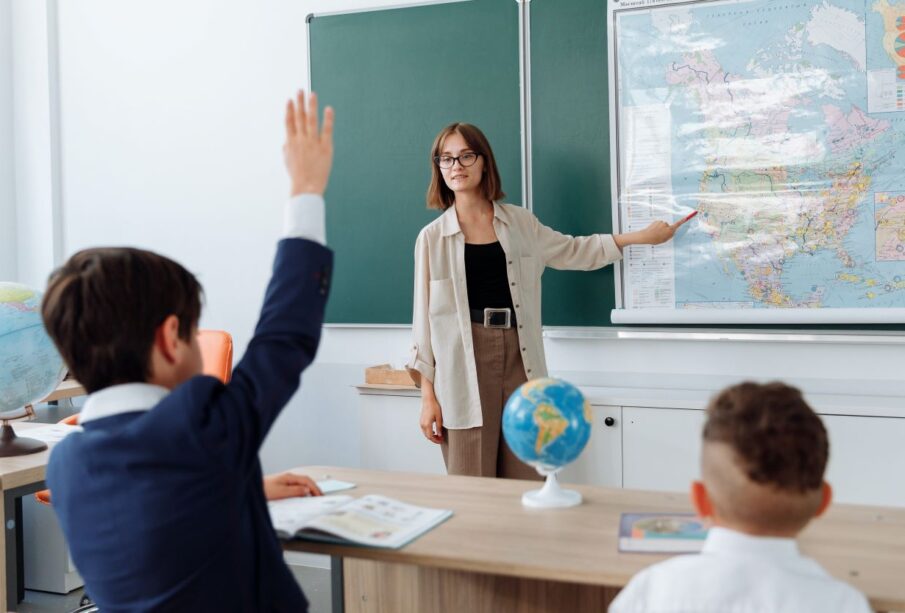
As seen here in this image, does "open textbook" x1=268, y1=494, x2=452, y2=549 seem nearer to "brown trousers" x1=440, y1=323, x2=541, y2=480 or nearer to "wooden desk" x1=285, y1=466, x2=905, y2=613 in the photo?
"wooden desk" x1=285, y1=466, x2=905, y2=613

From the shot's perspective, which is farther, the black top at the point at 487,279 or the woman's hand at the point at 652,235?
the woman's hand at the point at 652,235

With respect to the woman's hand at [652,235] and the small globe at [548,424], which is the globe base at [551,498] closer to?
the small globe at [548,424]

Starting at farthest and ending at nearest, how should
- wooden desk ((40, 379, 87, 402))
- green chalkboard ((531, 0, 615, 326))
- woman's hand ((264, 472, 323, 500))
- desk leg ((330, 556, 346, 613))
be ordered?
wooden desk ((40, 379, 87, 402))
green chalkboard ((531, 0, 615, 326))
desk leg ((330, 556, 346, 613))
woman's hand ((264, 472, 323, 500))

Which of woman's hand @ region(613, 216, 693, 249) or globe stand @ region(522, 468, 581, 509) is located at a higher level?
woman's hand @ region(613, 216, 693, 249)

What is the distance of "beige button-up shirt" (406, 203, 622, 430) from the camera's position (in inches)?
121

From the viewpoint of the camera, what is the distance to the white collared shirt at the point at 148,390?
4.40 ft

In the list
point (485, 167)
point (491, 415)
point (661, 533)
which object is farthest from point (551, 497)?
point (485, 167)

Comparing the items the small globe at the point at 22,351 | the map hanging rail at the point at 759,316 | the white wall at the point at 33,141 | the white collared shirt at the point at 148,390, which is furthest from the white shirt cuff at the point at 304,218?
the white wall at the point at 33,141

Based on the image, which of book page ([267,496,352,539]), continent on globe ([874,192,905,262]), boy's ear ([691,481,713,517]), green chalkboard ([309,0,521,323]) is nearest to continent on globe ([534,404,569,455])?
book page ([267,496,352,539])

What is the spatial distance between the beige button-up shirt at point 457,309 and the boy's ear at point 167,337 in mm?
1761

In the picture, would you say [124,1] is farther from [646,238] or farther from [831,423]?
[831,423]

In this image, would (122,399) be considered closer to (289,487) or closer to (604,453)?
(289,487)

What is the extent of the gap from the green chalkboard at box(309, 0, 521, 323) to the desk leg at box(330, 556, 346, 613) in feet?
6.42

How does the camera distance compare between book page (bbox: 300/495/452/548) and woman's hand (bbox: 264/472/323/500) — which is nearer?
book page (bbox: 300/495/452/548)
